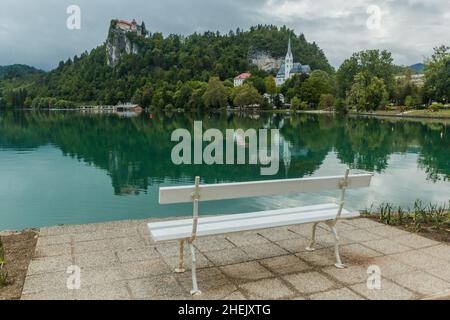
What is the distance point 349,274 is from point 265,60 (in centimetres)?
16726

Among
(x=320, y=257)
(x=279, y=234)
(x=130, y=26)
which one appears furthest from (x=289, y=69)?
(x=320, y=257)

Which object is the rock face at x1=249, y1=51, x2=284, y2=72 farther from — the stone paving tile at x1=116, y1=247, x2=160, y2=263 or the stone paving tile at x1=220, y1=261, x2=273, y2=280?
the stone paving tile at x1=220, y1=261, x2=273, y2=280

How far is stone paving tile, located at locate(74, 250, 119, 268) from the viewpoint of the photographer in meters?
4.52

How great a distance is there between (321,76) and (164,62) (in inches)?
2952


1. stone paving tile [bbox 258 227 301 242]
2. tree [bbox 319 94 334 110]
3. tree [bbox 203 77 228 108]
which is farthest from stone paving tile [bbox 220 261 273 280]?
tree [bbox 203 77 228 108]

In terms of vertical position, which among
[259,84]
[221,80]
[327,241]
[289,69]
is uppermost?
[289,69]

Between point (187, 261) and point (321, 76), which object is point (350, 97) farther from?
point (187, 261)

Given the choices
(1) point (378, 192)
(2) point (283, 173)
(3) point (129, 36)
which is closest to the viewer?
(1) point (378, 192)

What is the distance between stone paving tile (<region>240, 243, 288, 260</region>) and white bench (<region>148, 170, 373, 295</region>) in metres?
0.59

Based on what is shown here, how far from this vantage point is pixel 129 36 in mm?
172000

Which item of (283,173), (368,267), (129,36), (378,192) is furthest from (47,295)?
(129,36)

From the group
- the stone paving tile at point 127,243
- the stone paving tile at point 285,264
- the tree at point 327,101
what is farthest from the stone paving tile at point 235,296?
the tree at point 327,101

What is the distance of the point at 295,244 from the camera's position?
5.33 meters

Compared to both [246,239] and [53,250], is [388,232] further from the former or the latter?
[53,250]
